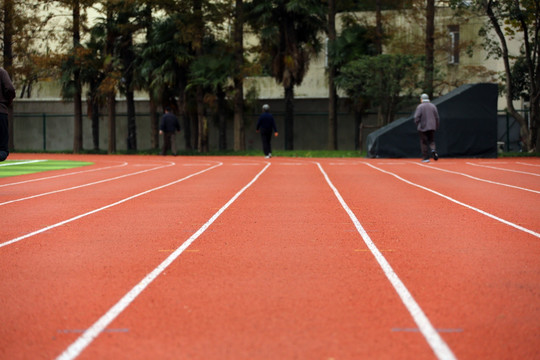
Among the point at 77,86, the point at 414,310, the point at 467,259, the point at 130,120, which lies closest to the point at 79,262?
the point at 414,310

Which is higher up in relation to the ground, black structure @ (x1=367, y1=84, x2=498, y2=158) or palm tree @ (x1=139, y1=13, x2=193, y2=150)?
palm tree @ (x1=139, y1=13, x2=193, y2=150)

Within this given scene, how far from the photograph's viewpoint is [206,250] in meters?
7.13

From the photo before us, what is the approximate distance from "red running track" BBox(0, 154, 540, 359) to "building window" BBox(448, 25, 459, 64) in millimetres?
30482

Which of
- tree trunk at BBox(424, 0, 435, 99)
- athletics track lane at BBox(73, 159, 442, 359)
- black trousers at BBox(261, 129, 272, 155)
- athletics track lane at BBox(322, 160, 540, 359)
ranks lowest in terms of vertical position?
athletics track lane at BBox(322, 160, 540, 359)

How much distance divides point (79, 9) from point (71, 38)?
9.94ft

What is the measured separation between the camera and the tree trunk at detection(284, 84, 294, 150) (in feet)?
130

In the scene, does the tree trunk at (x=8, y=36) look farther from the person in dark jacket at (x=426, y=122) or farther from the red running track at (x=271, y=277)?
the red running track at (x=271, y=277)

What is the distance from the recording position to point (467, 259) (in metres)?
6.66

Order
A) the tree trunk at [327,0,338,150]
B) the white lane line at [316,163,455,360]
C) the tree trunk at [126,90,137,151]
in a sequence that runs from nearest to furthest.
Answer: the white lane line at [316,163,455,360] < the tree trunk at [327,0,338,150] < the tree trunk at [126,90,137,151]

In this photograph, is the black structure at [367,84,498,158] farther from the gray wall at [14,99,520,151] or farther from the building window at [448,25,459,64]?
the gray wall at [14,99,520,151]

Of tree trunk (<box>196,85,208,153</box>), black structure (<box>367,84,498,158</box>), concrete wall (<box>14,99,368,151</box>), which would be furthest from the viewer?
concrete wall (<box>14,99,368,151</box>)

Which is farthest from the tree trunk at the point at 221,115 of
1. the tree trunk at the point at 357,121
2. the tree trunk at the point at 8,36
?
the tree trunk at the point at 8,36

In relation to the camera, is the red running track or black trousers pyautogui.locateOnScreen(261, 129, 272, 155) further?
black trousers pyautogui.locateOnScreen(261, 129, 272, 155)

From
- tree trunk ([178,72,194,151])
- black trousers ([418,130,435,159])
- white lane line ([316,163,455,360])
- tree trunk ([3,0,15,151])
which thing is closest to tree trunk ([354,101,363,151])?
tree trunk ([178,72,194,151])
